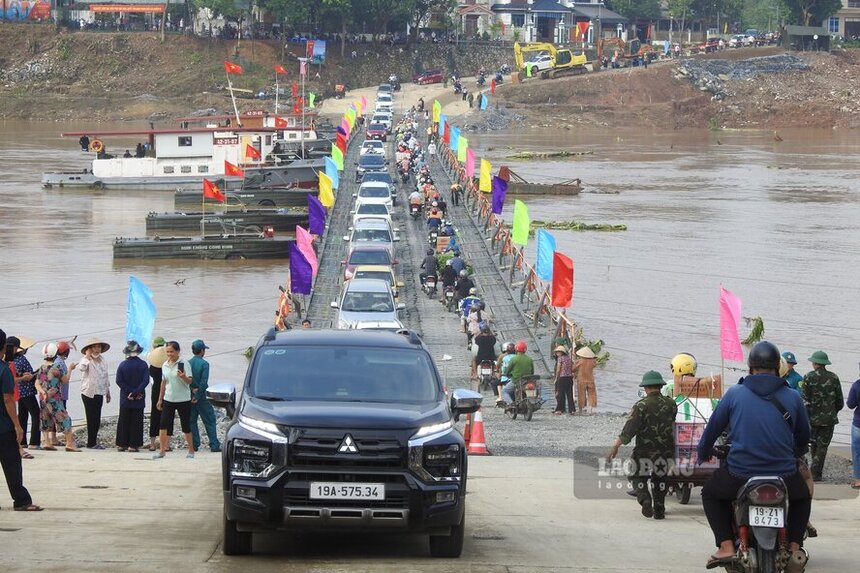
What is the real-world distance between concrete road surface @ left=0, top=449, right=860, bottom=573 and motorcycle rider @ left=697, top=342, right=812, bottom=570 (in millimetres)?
1330

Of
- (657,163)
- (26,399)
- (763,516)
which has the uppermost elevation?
(763,516)

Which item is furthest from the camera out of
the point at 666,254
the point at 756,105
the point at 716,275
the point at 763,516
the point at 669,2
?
the point at 669,2

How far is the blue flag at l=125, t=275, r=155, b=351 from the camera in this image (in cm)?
2233

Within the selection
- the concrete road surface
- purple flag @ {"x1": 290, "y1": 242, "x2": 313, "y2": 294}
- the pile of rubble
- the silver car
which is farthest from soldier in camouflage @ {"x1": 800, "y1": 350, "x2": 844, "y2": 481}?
the pile of rubble

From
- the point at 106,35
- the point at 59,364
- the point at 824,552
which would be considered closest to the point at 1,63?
the point at 106,35

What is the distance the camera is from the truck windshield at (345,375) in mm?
10672

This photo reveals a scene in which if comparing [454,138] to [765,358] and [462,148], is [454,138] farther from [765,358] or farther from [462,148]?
[765,358]

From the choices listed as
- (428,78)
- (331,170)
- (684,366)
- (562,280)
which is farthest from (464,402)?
(428,78)

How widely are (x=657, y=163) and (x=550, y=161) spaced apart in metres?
6.05

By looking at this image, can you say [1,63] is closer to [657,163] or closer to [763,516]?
[657,163]

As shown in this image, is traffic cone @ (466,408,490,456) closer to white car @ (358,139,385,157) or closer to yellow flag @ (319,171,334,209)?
yellow flag @ (319,171,334,209)

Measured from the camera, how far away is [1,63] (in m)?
122

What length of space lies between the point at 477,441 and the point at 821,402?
3695 millimetres

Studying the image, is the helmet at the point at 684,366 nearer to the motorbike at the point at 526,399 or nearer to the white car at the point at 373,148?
the motorbike at the point at 526,399
